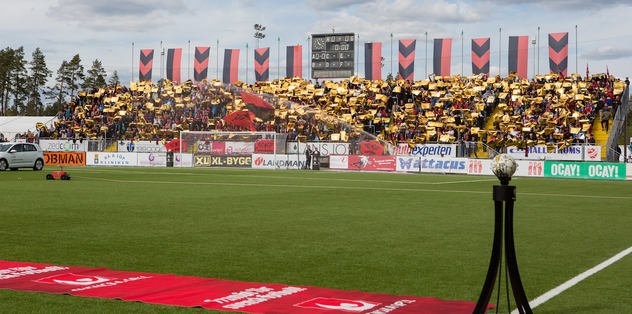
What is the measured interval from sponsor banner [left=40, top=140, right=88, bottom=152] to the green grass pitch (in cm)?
3545

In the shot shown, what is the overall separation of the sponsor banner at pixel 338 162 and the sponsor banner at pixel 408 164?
3.82 m

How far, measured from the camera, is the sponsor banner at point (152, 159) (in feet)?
171

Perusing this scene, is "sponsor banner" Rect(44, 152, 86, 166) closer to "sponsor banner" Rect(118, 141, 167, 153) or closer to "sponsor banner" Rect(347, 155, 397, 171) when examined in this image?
"sponsor banner" Rect(118, 141, 167, 153)

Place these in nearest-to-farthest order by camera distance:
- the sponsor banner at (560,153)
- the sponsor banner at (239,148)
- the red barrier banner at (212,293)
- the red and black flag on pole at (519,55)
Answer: the red barrier banner at (212,293), the sponsor banner at (560,153), the sponsor banner at (239,148), the red and black flag on pole at (519,55)

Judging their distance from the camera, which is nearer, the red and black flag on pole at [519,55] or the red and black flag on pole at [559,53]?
the red and black flag on pole at [559,53]

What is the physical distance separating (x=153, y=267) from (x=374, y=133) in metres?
45.1

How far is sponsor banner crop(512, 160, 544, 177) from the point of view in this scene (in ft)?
131

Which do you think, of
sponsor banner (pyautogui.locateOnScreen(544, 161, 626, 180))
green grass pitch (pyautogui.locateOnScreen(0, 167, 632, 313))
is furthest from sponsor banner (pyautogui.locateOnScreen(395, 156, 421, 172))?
green grass pitch (pyautogui.locateOnScreen(0, 167, 632, 313))

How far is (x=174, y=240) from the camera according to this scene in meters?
11.3

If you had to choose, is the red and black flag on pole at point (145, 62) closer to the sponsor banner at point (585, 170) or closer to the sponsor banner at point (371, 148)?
the sponsor banner at point (371, 148)

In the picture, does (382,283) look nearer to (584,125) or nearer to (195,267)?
(195,267)

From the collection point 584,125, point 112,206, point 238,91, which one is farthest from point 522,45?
point 112,206

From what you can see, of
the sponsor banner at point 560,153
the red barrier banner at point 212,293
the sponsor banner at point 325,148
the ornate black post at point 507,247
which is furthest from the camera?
the sponsor banner at point 325,148

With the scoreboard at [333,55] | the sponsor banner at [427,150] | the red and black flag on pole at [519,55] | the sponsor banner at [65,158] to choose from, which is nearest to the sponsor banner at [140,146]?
the sponsor banner at [65,158]
